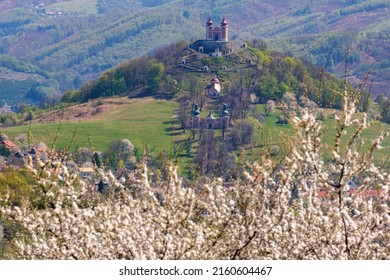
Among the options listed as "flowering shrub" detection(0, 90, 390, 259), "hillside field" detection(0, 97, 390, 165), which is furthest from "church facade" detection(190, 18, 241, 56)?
"flowering shrub" detection(0, 90, 390, 259)

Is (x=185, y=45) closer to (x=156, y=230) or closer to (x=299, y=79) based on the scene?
(x=299, y=79)

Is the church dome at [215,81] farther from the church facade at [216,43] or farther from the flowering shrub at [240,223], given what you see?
the flowering shrub at [240,223]

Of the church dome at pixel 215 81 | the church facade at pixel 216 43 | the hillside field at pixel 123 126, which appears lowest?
the hillside field at pixel 123 126

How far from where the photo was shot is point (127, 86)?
182250 millimetres

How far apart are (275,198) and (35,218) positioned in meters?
5.63

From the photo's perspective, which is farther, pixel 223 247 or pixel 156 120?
pixel 156 120

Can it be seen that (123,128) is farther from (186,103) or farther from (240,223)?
(240,223)

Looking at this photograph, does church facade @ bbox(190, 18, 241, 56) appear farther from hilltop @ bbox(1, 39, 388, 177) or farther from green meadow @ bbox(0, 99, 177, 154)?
green meadow @ bbox(0, 99, 177, 154)

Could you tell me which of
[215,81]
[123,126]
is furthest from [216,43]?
[123,126]

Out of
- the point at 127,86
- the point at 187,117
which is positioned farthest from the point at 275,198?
the point at 127,86

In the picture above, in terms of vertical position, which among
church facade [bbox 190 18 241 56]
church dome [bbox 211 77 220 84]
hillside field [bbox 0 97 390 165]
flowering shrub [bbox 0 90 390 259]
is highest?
flowering shrub [bbox 0 90 390 259]

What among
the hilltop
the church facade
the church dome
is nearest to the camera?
the hilltop

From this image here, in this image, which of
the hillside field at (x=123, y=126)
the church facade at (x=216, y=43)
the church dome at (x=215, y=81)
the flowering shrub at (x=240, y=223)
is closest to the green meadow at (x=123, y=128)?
the hillside field at (x=123, y=126)

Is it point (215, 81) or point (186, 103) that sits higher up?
point (215, 81)
